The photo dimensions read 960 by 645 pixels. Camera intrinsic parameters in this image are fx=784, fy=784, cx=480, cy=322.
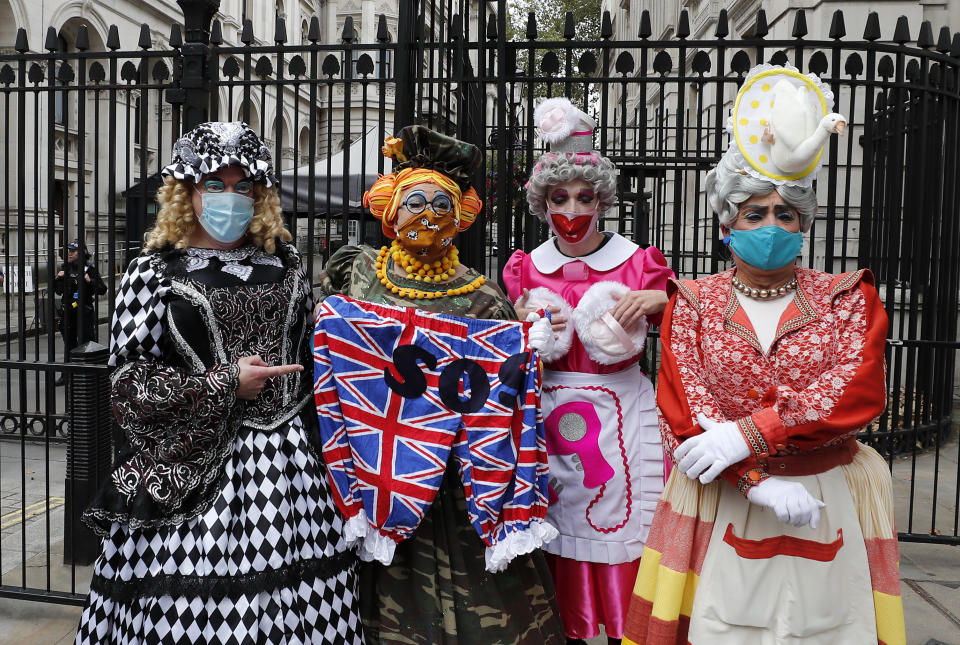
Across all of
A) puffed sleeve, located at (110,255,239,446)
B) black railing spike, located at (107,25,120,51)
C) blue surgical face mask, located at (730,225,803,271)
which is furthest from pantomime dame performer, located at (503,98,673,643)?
black railing spike, located at (107,25,120,51)

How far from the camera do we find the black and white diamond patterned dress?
2.38 meters

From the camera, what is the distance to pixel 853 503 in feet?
7.64

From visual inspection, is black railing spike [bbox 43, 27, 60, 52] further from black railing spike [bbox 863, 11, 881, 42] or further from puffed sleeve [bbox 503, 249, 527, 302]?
black railing spike [bbox 863, 11, 881, 42]

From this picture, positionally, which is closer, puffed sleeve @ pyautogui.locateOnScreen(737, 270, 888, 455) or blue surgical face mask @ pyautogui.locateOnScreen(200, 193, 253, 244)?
puffed sleeve @ pyautogui.locateOnScreen(737, 270, 888, 455)

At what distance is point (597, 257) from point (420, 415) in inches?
37.1

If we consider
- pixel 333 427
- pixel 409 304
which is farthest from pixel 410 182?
pixel 333 427

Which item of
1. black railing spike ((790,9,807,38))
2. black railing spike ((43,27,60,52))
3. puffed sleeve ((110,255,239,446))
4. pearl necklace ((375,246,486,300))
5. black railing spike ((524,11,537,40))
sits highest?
black railing spike ((790,9,807,38))

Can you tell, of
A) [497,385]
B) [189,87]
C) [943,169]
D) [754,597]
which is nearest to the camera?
[754,597]

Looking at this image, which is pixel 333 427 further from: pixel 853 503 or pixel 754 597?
pixel 853 503

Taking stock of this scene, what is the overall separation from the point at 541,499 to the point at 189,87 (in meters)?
2.56

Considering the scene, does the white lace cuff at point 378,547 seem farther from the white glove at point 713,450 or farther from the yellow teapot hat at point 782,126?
the yellow teapot hat at point 782,126

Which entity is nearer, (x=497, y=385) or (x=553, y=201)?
(x=497, y=385)

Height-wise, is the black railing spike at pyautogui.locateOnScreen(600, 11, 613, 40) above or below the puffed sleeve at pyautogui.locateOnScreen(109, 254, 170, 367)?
above

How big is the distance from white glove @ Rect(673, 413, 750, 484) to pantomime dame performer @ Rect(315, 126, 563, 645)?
58 centimetres
